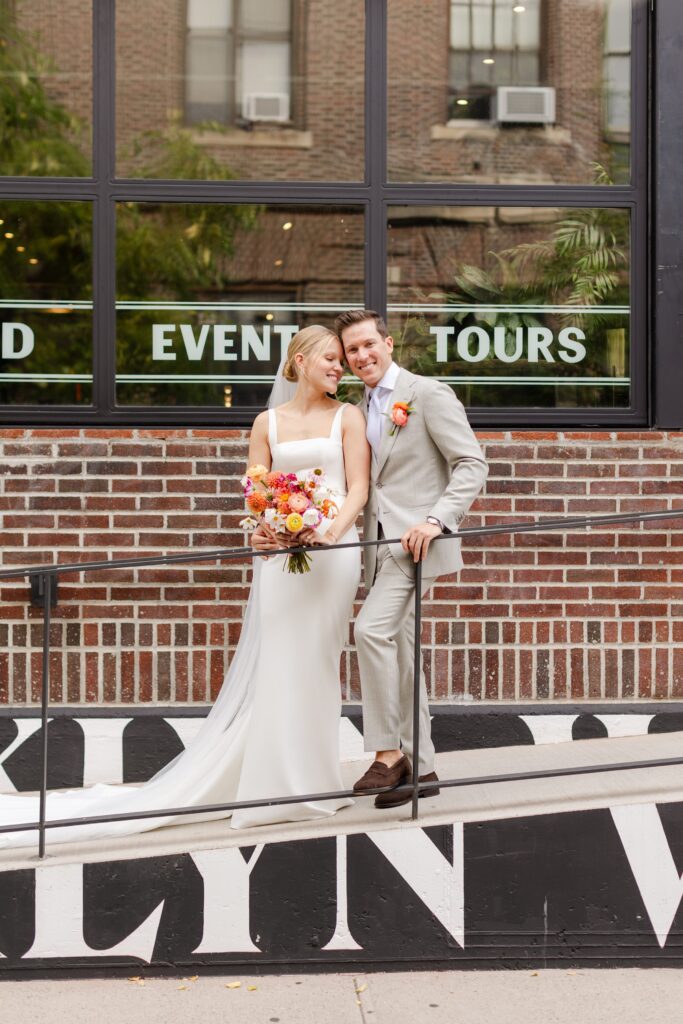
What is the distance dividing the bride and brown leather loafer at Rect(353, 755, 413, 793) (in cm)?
19

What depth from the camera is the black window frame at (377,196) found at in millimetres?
5586

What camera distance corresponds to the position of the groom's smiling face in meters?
4.43

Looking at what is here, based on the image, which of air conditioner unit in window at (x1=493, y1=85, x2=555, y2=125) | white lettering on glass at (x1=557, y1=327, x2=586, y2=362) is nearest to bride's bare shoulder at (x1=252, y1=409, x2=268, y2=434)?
white lettering on glass at (x1=557, y1=327, x2=586, y2=362)

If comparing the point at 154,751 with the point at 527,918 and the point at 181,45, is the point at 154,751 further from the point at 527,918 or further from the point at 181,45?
the point at 181,45

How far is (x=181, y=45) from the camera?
5.66 m

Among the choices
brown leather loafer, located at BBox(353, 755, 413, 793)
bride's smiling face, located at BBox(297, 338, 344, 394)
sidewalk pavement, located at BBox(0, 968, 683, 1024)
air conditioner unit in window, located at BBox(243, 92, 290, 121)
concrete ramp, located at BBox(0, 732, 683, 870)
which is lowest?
sidewalk pavement, located at BBox(0, 968, 683, 1024)

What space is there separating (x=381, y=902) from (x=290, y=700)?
854 mm

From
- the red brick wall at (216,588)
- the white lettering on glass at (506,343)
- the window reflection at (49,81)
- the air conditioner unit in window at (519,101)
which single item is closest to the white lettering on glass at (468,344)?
the white lettering on glass at (506,343)

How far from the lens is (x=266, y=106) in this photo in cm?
565

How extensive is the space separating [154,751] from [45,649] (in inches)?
52.2

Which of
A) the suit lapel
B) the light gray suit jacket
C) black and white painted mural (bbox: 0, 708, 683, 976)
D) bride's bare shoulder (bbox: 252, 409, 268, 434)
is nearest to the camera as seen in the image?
black and white painted mural (bbox: 0, 708, 683, 976)

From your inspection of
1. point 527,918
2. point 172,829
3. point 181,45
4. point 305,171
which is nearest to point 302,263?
point 305,171

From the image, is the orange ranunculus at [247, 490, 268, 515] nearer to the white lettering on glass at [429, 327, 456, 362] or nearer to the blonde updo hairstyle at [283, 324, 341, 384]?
the blonde updo hairstyle at [283, 324, 341, 384]

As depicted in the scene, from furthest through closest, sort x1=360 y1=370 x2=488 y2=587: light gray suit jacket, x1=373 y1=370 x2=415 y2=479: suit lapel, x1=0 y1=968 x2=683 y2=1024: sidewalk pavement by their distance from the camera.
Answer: x1=373 y1=370 x2=415 y2=479: suit lapel, x1=360 y1=370 x2=488 y2=587: light gray suit jacket, x1=0 y1=968 x2=683 y2=1024: sidewalk pavement
